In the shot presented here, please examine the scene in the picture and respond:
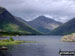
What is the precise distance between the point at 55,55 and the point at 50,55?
4074mm

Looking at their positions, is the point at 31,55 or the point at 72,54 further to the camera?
the point at 72,54

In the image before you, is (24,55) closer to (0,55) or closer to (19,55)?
(19,55)

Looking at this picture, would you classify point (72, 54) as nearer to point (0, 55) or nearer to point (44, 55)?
point (44, 55)

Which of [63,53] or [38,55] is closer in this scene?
[38,55]

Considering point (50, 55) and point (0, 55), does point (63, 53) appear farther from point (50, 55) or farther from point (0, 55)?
point (0, 55)

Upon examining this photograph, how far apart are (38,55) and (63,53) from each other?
2733 centimetres

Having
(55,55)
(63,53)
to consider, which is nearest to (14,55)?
(55,55)

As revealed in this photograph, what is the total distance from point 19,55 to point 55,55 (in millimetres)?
27627

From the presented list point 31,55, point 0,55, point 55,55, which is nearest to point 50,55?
point 55,55

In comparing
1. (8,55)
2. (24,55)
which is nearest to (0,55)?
(8,55)

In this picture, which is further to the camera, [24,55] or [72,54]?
[72,54]

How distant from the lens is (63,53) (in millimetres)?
173375

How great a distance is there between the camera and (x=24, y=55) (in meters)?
156

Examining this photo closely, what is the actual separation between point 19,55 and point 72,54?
47626 mm
